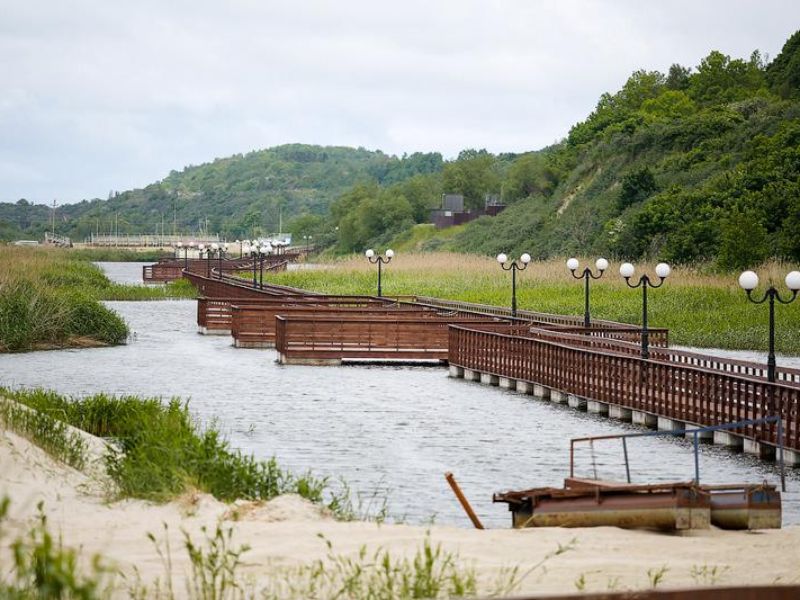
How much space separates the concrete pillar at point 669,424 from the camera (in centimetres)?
2471

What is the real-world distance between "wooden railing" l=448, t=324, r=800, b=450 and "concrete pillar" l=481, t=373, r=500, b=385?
0.46 feet

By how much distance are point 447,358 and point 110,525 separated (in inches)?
1027

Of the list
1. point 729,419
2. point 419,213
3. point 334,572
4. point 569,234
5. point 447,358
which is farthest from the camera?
point 419,213

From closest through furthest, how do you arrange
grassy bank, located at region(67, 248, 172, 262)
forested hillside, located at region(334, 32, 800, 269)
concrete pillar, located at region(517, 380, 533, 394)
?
concrete pillar, located at region(517, 380, 533, 394), forested hillside, located at region(334, 32, 800, 269), grassy bank, located at region(67, 248, 172, 262)

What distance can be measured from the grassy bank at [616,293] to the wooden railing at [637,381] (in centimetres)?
1056

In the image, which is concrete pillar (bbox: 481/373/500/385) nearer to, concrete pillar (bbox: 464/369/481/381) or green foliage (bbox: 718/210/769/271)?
concrete pillar (bbox: 464/369/481/381)

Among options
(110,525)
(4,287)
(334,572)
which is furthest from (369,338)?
(334,572)

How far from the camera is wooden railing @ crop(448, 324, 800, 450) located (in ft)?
71.8

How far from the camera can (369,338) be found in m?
39.3

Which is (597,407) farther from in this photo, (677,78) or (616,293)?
(677,78)

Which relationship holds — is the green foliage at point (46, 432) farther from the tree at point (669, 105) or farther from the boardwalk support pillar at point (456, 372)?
the tree at point (669, 105)

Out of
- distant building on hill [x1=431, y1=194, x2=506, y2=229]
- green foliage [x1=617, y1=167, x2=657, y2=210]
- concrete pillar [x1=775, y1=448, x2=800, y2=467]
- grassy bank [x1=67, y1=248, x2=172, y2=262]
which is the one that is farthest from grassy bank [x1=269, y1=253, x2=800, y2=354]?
grassy bank [x1=67, y1=248, x2=172, y2=262]

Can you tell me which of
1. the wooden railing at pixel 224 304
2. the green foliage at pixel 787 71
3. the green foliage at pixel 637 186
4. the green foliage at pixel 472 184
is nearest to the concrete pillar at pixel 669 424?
the wooden railing at pixel 224 304

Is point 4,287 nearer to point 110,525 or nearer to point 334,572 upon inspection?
point 110,525
